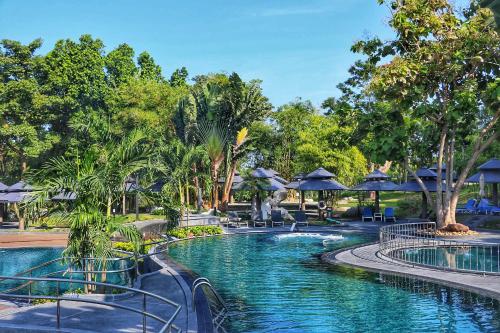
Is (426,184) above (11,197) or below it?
above

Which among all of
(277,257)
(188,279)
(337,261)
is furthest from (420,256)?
(188,279)

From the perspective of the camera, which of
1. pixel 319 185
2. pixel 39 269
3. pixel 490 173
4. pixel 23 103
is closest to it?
pixel 39 269

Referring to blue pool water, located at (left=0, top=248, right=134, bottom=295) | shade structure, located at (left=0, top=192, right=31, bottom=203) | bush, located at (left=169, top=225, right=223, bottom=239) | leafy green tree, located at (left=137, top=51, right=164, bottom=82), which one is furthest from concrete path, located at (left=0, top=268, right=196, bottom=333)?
leafy green tree, located at (left=137, top=51, right=164, bottom=82)

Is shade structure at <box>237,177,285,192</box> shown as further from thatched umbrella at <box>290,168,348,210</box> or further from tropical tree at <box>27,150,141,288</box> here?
tropical tree at <box>27,150,141,288</box>

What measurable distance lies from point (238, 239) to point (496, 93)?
16.0 meters

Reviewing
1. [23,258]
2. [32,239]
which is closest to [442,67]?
[23,258]

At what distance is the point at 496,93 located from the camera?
24.0 m

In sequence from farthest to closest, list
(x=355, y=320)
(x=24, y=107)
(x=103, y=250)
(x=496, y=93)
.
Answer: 1. (x=24, y=107)
2. (x=496, y=93)
3. (x=103, y=250)
4. (x=355, y=320)

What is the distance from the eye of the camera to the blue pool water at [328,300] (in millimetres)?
10828

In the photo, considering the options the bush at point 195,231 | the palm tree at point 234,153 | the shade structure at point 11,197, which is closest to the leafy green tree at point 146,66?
the palm tree at point 234,153

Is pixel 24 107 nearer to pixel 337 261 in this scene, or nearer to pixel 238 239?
pixel 238 239

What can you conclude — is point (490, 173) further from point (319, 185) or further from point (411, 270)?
point (411, 270)

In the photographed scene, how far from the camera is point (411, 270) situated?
54.3ft

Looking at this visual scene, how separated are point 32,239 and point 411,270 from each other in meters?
23.2
